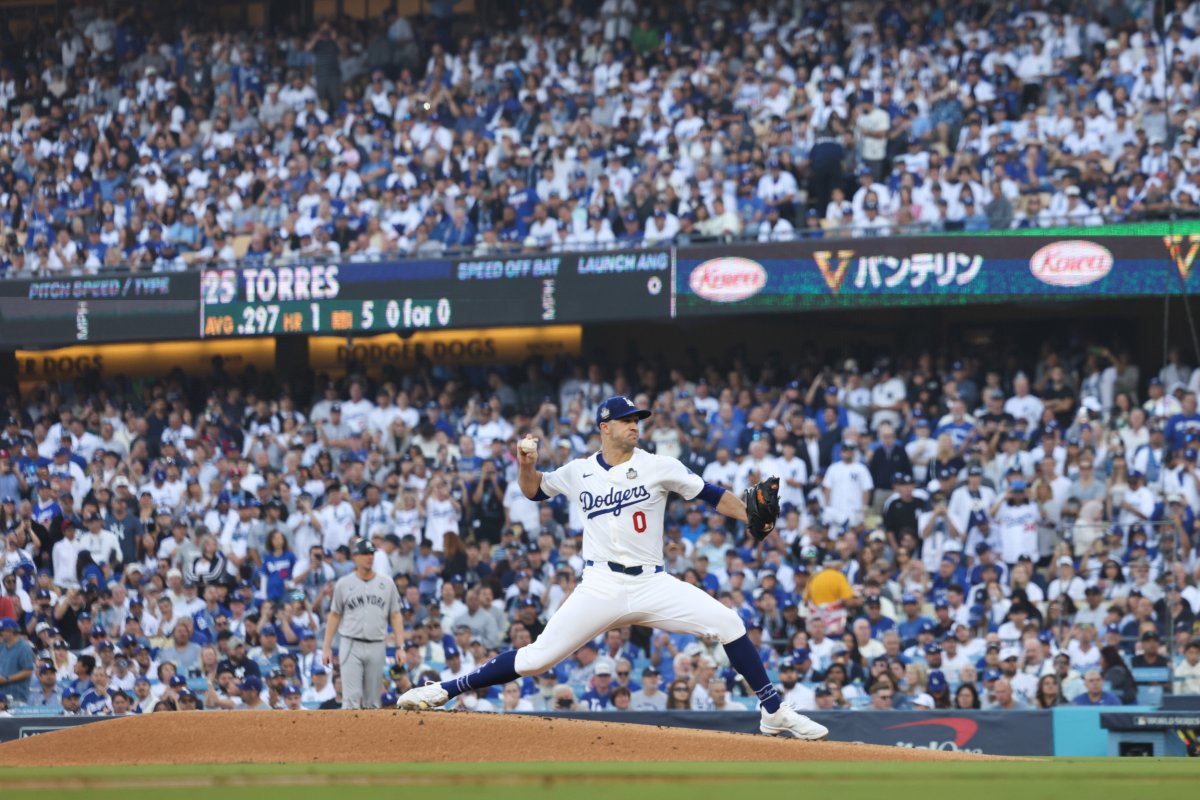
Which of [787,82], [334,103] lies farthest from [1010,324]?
[334,103]

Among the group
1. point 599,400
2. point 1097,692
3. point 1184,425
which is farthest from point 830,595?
point 599,400

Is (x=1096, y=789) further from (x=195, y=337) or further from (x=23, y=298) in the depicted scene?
(x=23, y=298)

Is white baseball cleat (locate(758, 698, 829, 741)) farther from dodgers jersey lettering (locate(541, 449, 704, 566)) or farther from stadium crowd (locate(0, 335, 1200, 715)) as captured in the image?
stadium crowd (locate(0, 335, 1200, 715))

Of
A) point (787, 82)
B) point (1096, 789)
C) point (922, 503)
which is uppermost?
point (787, 82)

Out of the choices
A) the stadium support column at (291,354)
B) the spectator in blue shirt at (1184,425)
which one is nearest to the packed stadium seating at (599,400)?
the spectator in blue shirt at (1184,425)

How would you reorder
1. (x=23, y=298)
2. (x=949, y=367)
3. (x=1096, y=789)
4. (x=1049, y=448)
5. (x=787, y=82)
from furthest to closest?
(x=23, y=298)
(x=787, y=82)
(x=949, y=367)
(x=1049, y=448)
(x=1096, y=789)

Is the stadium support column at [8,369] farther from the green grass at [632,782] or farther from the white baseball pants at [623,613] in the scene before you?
the green grass at [632,782]
